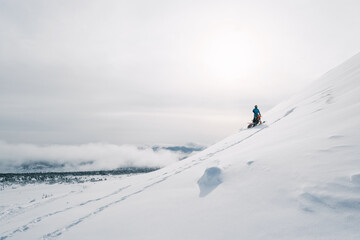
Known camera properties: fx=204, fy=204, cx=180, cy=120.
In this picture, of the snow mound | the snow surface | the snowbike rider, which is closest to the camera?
the snow surface

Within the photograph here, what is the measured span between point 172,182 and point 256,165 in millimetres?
2844

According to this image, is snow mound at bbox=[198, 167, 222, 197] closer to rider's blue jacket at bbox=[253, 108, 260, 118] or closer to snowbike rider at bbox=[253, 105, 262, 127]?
snowbike rider at bbox=[253, 105, 262, 127]

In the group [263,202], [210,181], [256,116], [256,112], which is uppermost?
[256,112]

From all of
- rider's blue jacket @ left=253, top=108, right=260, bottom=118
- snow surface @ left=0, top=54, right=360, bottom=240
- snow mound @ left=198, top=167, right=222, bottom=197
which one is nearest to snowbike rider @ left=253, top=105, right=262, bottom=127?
rider's blue jacket @ left=253, top=108, right=260, bottom=118

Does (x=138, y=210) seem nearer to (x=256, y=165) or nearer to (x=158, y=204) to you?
(x=158, y=204)

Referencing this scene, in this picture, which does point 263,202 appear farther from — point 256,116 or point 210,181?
point 256,116

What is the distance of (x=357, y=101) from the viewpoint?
6.99 meters

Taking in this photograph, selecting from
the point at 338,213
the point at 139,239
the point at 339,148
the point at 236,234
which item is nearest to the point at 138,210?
the point at 139,239

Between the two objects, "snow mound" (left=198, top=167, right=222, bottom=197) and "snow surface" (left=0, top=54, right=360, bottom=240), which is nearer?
"snow surface" (left=0, top=54, right=360, bottom=240)

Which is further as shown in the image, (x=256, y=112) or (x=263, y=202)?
(x=256, y=112)

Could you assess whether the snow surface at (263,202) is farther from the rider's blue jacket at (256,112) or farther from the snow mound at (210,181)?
the rider's blue jacket at (256,112)

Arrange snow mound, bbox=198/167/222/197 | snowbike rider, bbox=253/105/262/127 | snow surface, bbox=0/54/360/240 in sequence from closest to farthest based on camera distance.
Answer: snow surface, bbox=0/54/360/240, snow mound, bbox=198/167/222/197, snowbike rider, bbox=253/105/262/127

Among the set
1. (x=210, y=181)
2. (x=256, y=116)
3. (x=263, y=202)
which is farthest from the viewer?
(x=256, y=116)

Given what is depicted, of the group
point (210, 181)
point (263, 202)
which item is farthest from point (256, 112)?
point (263, 202)
